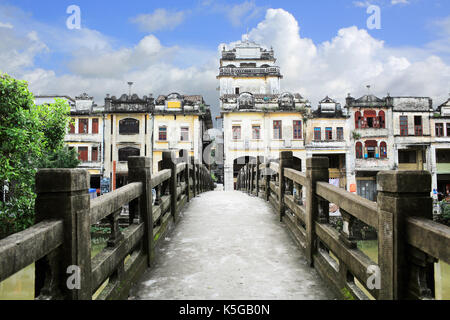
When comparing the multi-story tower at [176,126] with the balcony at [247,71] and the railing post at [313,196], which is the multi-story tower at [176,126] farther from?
the railing post at [313,196]

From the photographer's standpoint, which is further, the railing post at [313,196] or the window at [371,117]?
the window at [371,117]

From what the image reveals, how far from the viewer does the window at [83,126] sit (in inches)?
1174

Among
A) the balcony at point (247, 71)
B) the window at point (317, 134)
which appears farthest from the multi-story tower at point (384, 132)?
the balcony at point (247, 71)

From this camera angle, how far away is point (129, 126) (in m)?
30.1

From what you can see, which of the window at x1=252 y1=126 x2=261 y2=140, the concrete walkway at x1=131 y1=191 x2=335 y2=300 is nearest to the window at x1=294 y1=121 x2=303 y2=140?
the window at x1=252 y1=126 x2=261 y2=140

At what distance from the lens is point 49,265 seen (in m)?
2.29

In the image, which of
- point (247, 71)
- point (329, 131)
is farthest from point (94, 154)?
point (329, 131)

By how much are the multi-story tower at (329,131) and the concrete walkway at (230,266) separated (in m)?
24.3

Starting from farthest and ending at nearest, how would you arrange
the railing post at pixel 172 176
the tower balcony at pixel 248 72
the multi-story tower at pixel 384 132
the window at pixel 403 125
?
the tower balcony at pixel 248 72, the window at pixel 403 125, the multi-story tower at pixel 384 132, the railing post at pixel 172 176

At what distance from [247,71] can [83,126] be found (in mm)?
18025

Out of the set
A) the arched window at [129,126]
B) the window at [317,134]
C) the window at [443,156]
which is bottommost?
the window at [443,156]

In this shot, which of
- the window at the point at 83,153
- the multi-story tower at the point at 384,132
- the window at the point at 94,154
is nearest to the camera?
the window at the point at 83,153

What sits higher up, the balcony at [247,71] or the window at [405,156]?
the balcony at [247,71]
